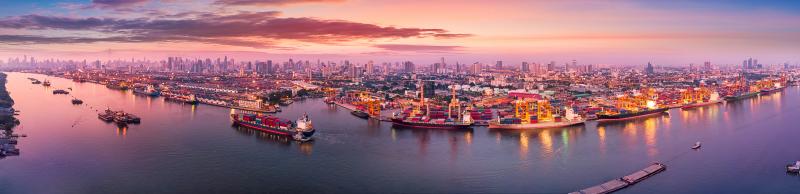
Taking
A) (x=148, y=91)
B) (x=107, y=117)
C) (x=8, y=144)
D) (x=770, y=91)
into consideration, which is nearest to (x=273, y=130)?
(x=8, y=144)

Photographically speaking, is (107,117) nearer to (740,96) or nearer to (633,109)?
(633,109)

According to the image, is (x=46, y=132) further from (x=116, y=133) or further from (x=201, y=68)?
(x=201, y=68)

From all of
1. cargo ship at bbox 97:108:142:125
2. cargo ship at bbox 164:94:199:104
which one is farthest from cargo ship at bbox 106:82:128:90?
cargo ship at bbox 97:108:142:125

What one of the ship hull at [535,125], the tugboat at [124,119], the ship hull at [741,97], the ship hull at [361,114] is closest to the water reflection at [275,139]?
the tugboat at [124,119]

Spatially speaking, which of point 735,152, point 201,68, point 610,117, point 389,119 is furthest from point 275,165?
point 201,68

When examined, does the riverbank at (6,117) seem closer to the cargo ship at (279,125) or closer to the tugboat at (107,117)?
the tugboat at (107,117)

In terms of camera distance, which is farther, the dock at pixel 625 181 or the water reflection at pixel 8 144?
the water reflection at pixel 8 144
